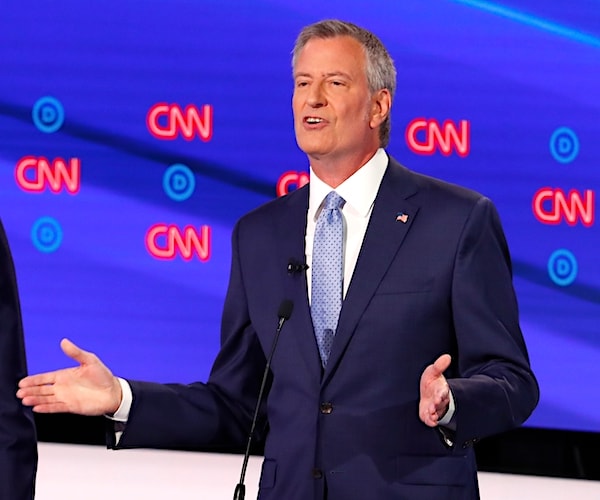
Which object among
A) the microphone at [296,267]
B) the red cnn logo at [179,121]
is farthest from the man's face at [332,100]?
the red cnn logo at [179,121]

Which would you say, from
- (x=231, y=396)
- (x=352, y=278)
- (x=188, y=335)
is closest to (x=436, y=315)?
(x=352, y=278)

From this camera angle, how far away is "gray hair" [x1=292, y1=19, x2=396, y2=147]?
8.77 feet

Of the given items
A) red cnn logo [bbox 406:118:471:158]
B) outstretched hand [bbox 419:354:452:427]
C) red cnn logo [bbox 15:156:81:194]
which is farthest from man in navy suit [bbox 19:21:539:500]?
red cnn logo [bbox 15:156:81:194]

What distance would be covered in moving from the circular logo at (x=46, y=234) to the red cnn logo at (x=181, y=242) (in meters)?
0.36

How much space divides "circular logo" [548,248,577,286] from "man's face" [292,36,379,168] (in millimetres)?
1528

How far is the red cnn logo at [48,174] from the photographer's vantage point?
14.8 feet

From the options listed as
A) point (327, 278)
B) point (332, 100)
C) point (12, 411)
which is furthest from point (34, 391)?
point (332, 100)

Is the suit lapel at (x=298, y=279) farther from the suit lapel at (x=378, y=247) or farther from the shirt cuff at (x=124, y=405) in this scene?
the shirt cuff at (x=124, y=405)

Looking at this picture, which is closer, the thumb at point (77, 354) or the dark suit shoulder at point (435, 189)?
the thumb at point (77, 354)

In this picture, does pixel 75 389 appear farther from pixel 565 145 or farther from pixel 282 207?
pixel 565 145

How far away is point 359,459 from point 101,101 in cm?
229

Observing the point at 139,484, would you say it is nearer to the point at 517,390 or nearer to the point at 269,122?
the point at 269,122

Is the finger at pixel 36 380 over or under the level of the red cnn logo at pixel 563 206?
under

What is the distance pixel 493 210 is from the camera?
2.62 meters
